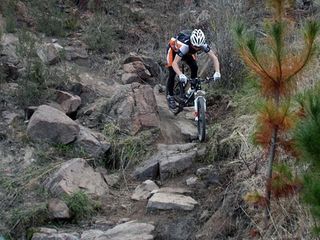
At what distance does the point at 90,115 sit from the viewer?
30.3 feet

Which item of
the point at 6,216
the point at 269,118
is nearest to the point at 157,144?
the point at 6,216

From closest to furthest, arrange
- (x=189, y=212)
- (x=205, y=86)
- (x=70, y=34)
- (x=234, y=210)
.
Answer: (x=234, y=210), (x=189, y=212), (x=205, y=86), (x=70, y=34)

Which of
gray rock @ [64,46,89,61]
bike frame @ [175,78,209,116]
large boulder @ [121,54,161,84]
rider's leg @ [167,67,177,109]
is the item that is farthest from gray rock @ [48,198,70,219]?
gray rock @ [64,46,89,61]

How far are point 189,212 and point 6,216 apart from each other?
192cm

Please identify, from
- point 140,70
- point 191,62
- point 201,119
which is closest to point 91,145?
point 201,119

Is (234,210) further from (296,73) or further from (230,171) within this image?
(296,73)

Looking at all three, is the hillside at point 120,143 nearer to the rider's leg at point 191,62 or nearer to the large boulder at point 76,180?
the large boulder at point 76,180

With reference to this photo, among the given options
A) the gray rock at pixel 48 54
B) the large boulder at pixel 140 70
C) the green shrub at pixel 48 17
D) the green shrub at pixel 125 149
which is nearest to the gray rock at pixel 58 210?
the green shrub at pixel 125 149

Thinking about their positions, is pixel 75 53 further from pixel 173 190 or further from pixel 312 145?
pixel 312 145

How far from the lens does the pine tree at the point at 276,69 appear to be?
13.9 feet

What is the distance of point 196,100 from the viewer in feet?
26.9

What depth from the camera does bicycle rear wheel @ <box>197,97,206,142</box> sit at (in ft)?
26.5

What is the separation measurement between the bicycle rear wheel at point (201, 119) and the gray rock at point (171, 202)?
155 cm

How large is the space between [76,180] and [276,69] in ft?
11.3
